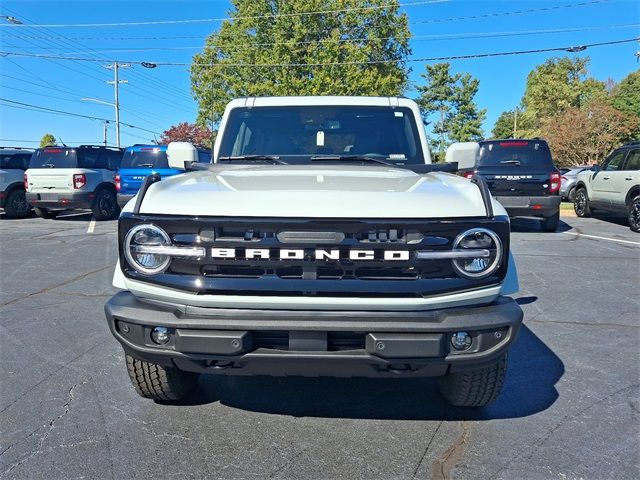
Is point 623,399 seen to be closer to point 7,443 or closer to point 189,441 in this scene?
point 189,441

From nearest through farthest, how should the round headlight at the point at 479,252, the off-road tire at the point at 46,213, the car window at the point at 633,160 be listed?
the round headlight at the point at 479,252 < the car window at the point at 633,160 < the off-road tire at the point at 46,213

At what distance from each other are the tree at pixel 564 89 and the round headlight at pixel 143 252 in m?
50.2

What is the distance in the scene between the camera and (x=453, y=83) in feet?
205

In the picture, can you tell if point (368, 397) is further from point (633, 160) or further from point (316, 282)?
point (633, 160)

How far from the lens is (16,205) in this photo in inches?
542

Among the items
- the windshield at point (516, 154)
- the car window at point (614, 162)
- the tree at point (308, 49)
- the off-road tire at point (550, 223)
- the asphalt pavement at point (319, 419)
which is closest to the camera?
the asphalt pavement at point (319, 419)

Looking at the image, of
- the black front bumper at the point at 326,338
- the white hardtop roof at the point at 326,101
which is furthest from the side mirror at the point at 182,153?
the black front bumper at the point at 326,338

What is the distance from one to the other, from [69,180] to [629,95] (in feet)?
188

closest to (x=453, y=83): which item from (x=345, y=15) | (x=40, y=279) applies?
(x=345, y=15)

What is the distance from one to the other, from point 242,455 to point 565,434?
5.75 feet

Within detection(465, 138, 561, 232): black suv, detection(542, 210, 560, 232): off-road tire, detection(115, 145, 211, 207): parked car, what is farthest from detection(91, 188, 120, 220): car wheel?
detection(542, 210, 560, 232): off-road tire

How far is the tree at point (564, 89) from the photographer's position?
155ft

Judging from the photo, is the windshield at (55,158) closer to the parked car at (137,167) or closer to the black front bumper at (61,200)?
the black front bumper at (61,200)

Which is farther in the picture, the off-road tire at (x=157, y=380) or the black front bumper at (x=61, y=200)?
the black front bumper at (x=61, y=200)
